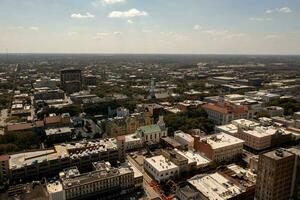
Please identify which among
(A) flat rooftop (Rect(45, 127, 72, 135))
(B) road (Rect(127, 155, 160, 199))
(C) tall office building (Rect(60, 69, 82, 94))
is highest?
(C) tall office building (Rect(60, 69, 82, 94))

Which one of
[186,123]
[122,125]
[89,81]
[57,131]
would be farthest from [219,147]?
[89,81]

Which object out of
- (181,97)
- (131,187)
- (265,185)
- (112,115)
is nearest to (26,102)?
(112,115)

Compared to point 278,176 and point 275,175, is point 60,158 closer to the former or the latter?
point 275,175

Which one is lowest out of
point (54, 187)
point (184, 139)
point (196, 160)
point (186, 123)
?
point (196, 160)

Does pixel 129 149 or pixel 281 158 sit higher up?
pixel 281 158

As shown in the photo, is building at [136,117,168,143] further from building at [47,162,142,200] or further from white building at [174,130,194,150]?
building at [47,162,142,200]

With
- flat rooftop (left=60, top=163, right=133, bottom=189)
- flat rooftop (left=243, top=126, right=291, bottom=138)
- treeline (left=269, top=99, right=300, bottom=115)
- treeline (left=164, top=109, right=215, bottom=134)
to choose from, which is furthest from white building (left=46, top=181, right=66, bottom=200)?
treeline (left=269, top=99, right=300, bottom=115)

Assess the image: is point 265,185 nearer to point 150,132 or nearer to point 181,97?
point 150,132
